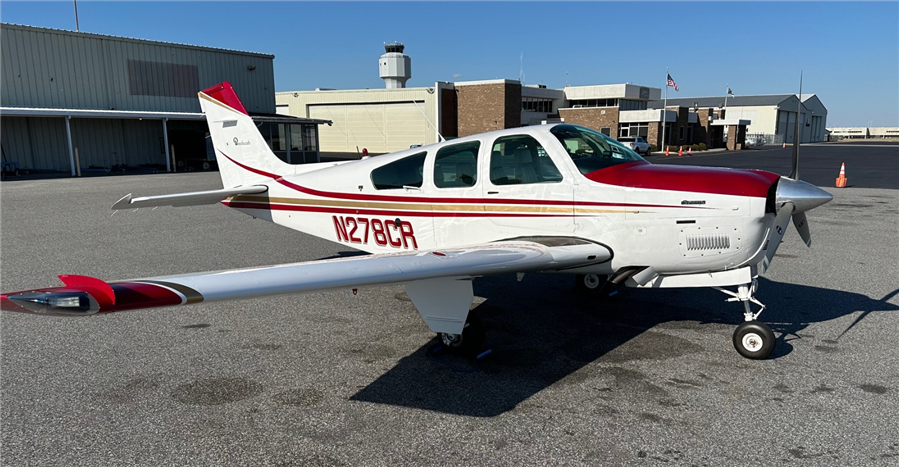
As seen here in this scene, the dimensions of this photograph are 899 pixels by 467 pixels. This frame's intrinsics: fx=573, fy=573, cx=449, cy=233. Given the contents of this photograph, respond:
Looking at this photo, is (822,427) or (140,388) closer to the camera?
(822,427)

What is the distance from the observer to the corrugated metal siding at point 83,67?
28.5 m

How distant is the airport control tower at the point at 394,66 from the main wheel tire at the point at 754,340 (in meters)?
60.6

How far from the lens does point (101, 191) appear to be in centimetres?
2011

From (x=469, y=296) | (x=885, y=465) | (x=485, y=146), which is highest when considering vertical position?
(x=485, y=146)

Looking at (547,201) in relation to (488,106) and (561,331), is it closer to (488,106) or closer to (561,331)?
(561,331)

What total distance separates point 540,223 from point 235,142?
504 centimetres

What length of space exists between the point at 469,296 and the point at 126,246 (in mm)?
7990

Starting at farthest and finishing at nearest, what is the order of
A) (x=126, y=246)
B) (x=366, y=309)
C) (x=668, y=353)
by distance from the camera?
(x=126, y=246), (x=366, y=309), (x=668, y=353)

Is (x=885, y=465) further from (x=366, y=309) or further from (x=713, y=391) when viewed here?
(x=366, y=309)

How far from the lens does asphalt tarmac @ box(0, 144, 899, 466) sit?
3.68m

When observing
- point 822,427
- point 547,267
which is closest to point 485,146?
point 547,267

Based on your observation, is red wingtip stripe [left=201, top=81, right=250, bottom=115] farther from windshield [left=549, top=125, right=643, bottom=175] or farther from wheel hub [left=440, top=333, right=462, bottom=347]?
wheel hub [left=440, top=333, right=462, bottom=347]

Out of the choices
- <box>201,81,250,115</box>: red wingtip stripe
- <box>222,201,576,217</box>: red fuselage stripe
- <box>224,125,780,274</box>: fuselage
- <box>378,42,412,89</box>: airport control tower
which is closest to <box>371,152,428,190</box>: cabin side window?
<box>224,125,780,274</box>: fuselage

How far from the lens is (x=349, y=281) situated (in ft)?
13.0
